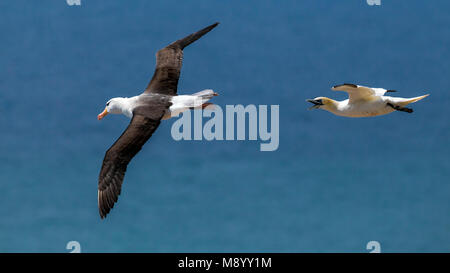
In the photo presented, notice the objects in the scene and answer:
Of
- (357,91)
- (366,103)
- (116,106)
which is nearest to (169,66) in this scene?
(116,106)

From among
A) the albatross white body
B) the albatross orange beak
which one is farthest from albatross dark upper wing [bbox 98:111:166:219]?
the albatross orange beak

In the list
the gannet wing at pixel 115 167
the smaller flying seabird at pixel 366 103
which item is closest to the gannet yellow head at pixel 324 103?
the smaller flying seabird at pixel 366 103

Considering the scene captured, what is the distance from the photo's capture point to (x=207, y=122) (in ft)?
42.8

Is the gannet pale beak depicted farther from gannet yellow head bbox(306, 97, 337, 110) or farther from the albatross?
the albatross

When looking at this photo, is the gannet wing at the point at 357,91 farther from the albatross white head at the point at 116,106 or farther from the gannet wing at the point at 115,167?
the albatross white head at the point at 116,106

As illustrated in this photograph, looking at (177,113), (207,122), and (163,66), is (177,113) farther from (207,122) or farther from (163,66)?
(163,66)

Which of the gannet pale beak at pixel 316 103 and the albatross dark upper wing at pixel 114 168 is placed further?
the gannet pale beak at pixel 316 103

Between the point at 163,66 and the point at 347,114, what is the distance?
348cm

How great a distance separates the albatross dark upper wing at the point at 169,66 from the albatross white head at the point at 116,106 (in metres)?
0.46

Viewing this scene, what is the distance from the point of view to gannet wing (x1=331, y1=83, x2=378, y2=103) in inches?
495

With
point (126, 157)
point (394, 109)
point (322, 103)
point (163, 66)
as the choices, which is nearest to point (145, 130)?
point (126, 157)

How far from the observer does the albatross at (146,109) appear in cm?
1227

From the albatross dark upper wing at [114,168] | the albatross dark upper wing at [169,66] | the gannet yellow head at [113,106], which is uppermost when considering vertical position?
the albatross dark upper wing at [169,66]

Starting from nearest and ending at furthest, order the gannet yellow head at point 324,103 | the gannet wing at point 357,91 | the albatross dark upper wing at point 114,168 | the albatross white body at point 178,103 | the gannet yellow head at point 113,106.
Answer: the albatross dark upper wing at point 114,168 < the gannet wing at point 357,91 < the albatross white body at point 178,103 < the gannet yellow head at point 324,103 < the gannet yellow head at point 113,106
